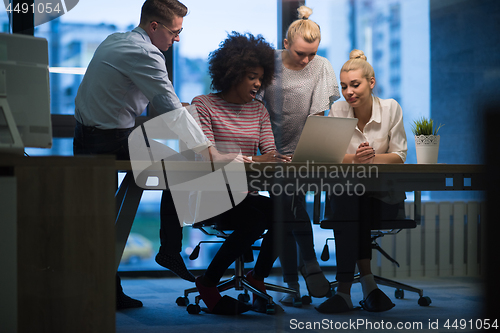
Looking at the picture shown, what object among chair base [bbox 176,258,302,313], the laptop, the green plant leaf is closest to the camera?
the laptop

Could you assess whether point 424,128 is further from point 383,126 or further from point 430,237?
point 430,237

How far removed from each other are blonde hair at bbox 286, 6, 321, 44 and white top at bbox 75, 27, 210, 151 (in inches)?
29.2

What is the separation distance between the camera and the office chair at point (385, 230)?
1856 millimetres

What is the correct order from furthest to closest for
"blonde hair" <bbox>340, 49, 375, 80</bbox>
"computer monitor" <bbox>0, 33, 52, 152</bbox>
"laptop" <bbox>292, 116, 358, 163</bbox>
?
"blonde hair" <bbox>340, 49, 375, 80</bbox>
"laptop" <bbox>292, 116, 358, 163</bbox>
"computer monitor" <bbox>0, 33, 52, 152</bbox>

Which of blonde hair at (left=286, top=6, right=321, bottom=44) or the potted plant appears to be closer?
the potted plant

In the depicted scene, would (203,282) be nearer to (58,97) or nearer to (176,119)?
(176,119)

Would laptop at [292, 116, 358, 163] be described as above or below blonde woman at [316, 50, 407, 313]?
above

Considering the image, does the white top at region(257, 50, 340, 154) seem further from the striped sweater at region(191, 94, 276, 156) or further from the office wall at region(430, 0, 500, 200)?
the office wall at region(430, 0, 500, 200)

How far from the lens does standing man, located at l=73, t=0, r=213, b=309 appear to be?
182 centimetres

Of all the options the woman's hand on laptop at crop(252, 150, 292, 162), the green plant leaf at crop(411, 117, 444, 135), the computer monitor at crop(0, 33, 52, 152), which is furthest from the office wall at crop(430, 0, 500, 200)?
the computer monitor at crop(0, 33, 52, 152)

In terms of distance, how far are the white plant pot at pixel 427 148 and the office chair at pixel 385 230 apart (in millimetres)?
179

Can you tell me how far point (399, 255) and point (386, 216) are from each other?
19cm

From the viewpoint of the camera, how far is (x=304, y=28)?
228 centimetres

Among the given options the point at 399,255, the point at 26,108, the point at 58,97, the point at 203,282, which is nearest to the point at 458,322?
the point at 399,255
